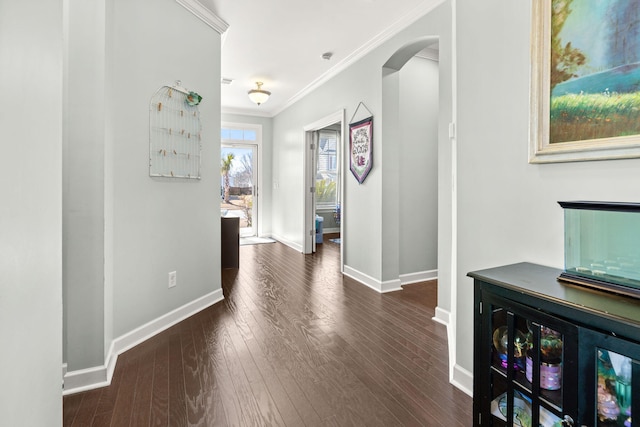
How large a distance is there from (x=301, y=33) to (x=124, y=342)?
3.32 metres

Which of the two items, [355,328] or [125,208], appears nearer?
[125,208]

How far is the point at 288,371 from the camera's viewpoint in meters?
2.01

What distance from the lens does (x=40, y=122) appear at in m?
0.76

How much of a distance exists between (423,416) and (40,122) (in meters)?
1.91

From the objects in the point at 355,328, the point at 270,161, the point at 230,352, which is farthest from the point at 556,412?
the point at 270,161

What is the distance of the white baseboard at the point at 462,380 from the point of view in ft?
5.92

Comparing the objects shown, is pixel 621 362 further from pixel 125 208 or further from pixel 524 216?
pixel 125 208

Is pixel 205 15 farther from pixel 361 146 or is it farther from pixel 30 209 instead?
pixel 30 209

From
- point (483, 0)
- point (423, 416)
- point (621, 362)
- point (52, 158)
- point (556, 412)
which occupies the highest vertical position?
point (483, 0)

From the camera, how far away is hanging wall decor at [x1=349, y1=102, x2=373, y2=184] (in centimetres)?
376

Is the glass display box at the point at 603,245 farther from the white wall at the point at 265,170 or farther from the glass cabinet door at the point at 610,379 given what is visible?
the white wall at the point at 265,170

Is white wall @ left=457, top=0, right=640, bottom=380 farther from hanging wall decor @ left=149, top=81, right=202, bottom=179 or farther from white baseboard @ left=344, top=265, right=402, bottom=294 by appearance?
Result: hanging wall decor @ left=149, top=81, right=202, bottom=179

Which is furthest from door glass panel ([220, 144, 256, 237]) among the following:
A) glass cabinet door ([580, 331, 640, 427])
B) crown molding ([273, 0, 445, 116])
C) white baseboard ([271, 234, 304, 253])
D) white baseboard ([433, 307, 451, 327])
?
glass cabinet door ([580, 331, 640, 427])

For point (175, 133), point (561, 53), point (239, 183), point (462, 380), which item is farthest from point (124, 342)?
point (239, 183)
